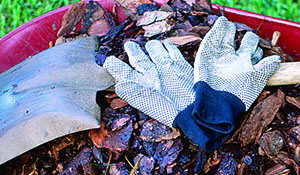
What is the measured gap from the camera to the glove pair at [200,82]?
1.35 meters

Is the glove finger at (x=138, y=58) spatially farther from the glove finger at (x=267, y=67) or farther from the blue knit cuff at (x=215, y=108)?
the glove finger at (x=267, y=67)

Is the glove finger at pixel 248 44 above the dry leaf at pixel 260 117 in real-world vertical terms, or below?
above

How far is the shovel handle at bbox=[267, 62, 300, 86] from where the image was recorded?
5.00 ft

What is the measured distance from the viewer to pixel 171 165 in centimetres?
138

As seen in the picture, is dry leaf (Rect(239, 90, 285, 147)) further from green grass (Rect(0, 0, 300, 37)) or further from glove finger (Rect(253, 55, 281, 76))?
green grass (Rect(0, 0, 300, 37))

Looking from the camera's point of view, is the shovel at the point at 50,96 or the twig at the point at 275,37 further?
the twig at the point at 275,37

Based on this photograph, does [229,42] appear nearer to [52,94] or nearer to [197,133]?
[197,133]

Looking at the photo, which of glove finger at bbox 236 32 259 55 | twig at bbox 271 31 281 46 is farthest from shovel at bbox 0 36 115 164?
twig at bbox 271 31 281 46

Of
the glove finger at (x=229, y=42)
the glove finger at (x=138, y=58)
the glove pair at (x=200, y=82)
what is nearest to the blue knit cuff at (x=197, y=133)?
the glove pair at (x=200, y=82)

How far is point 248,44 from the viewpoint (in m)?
1.68

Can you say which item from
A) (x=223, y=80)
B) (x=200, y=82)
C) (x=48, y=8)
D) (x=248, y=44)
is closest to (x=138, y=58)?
(x=200, y=82)

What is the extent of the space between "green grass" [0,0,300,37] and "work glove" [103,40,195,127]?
4.92 feet

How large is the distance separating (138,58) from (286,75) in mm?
915

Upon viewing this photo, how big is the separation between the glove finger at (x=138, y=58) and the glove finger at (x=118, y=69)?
0.18ft
